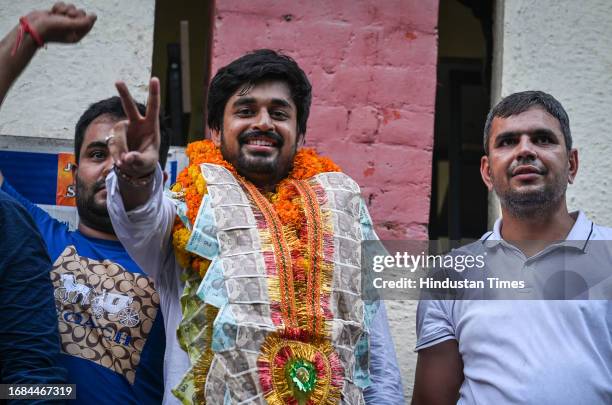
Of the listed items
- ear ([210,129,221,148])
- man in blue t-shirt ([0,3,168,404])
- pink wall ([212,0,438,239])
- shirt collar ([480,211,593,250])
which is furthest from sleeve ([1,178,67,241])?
shirt collar ([480,211,593,250])

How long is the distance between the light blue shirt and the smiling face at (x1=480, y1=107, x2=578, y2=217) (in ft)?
0.61

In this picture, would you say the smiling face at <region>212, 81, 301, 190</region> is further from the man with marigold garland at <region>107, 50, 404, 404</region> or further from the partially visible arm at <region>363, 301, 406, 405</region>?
the partially visible arm at <region>363, 301, 406, 405</region>

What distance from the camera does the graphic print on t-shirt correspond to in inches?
116

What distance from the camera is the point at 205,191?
117 inches

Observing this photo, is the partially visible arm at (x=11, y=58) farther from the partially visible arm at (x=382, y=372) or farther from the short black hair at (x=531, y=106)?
the short black hair at (x=531, y=106)

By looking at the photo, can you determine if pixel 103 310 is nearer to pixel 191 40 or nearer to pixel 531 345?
pixel 531 345

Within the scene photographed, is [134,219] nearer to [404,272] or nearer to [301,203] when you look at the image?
[301,203]

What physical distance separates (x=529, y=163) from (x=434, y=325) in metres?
0.66

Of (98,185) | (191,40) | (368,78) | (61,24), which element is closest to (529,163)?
(368,78)

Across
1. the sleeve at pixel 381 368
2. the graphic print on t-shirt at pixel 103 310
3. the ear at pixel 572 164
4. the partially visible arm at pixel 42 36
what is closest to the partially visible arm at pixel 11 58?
the partially visible arm at pixel 42 36

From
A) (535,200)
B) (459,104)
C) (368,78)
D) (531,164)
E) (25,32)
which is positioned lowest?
(535,200)

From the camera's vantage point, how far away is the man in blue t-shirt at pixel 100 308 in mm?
2916

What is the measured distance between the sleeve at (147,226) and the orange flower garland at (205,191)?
6cm

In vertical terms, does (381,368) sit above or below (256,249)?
below
